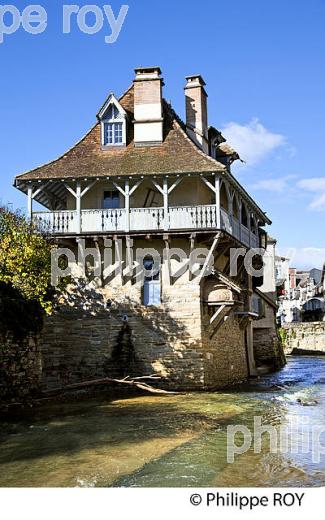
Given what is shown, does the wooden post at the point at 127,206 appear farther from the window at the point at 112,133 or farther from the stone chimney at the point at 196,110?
the stone chimney at the point at 196,110

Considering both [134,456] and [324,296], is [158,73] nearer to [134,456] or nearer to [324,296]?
[134,456]

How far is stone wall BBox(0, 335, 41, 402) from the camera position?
14531mm

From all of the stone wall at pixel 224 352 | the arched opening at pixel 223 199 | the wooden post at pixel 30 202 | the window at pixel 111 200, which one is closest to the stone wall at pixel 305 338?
the stone wall at pixel 224 352

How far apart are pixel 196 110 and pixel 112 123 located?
11.2 feet

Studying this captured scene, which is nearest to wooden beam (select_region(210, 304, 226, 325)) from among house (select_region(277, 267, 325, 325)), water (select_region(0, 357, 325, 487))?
water (select_region(0, 357, 325, 487))

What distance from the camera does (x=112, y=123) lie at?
20.5 meters

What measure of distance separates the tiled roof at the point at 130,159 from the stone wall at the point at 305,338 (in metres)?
32.1

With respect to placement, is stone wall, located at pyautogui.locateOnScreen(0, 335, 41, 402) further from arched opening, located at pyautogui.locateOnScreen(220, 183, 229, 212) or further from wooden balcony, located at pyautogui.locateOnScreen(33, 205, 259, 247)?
arched opening, located at pyautogui.locateOnScreen(220, 183, 229, 212)

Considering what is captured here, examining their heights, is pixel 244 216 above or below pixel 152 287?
above

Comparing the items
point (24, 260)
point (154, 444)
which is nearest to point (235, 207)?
point (24, 260)

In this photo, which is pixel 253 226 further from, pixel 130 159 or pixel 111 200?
pixel 130 159

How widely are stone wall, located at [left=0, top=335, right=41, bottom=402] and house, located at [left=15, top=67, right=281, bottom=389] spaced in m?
2.77

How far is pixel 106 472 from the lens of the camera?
335 inches
